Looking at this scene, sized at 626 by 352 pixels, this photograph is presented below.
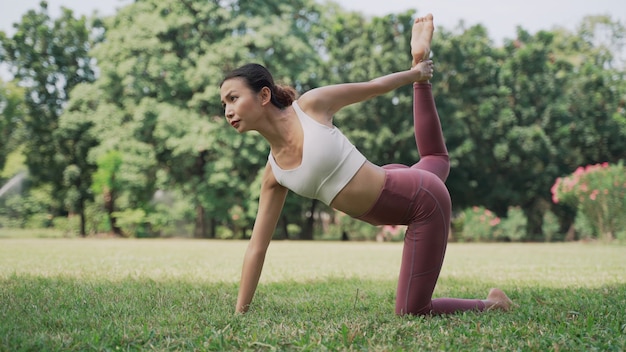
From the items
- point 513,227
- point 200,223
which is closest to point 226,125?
point 200,223

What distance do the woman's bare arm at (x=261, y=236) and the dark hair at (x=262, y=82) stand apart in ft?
1.48

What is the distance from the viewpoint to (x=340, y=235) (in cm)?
2614

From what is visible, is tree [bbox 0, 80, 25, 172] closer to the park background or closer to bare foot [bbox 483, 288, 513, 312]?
the park background

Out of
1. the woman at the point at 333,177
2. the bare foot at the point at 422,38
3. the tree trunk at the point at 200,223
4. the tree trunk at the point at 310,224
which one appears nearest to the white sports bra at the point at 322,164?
the woman at the point at 333,177

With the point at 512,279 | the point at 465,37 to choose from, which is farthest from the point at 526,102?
the point at 512,279

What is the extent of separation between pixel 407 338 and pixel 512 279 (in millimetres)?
4120

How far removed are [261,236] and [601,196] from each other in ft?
48.4

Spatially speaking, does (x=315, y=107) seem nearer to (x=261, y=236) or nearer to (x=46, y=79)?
(x=261, y=236)

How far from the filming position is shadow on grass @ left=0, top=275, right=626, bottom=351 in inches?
109

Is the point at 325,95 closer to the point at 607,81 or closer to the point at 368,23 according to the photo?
the point at 368,23

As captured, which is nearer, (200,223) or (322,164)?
(322,164)

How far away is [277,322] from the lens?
338 cm

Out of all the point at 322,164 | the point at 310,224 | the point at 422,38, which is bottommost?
the point at 310,224

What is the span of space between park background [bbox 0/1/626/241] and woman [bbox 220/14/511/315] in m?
17.9
